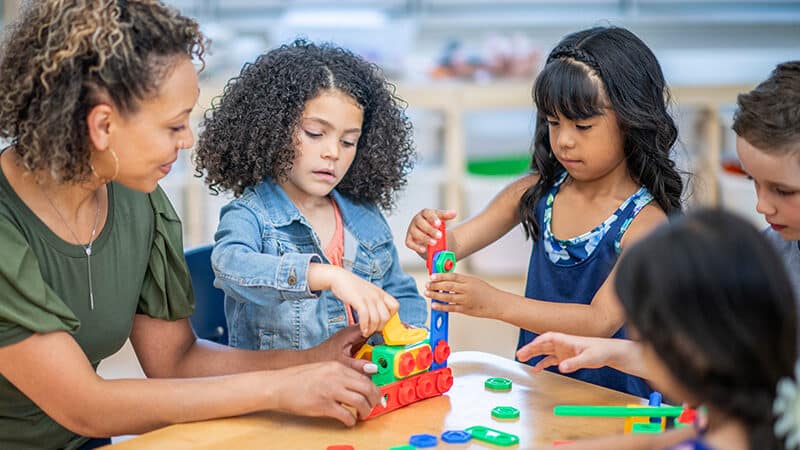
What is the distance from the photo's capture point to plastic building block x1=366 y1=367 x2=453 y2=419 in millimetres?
1233

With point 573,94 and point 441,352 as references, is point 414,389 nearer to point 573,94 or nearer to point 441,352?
point 441,352

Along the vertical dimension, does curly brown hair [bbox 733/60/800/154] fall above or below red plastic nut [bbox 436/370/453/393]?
above

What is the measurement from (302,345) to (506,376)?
339 mm

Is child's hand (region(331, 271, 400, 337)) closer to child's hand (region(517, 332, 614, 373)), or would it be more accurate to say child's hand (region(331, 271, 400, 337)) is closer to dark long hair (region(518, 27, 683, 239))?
child's hand (region(517, 332, 614, 373))

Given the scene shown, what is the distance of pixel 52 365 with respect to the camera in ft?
3.76

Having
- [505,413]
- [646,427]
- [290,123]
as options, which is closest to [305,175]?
[290,123]

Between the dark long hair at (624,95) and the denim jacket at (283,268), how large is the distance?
0.38 metres

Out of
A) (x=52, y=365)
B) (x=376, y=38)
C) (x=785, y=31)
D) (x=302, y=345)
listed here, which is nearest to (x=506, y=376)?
(x=302, y=345)

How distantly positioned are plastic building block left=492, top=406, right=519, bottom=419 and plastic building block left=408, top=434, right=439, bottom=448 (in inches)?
4.5

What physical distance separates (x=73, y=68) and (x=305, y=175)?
0.46m

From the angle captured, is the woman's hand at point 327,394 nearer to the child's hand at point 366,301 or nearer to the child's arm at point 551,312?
the child's hand at point 366,301

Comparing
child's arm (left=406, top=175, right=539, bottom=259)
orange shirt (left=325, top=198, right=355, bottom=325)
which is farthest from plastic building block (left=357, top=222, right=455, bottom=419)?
child's arm (left=406, top=175, right=539, bottom=259)

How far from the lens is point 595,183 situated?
170cm

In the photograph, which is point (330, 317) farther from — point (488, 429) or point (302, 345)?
point (488, 429)
